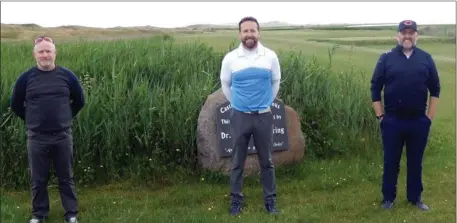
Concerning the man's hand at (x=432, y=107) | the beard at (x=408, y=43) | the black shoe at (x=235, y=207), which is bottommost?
the black shoe at (x=235, y=207)

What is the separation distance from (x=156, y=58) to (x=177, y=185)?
2.92 m

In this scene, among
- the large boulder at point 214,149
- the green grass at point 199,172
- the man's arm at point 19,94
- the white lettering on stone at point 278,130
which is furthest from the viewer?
the white lettering on stone at point 278,130

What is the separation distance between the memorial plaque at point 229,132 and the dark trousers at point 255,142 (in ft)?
4.08

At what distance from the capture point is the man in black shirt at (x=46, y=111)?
4.77 metres

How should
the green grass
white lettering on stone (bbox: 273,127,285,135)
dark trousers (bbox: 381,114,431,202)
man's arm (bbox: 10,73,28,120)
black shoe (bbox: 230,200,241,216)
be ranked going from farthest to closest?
1. white lettering on stone (bbox: 273,127,285,135)
2. the green grass
3. black shoe (bbox: 230,200,241,216)
4. dark trousers (bbox: 381,114,431,202)
5. man's arm (bbox: 10,73,28,120)

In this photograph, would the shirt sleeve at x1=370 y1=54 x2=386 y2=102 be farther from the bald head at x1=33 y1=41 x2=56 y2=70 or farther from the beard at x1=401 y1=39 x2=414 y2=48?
the bald head at x1=33 y1=41 x2=56 y2=70

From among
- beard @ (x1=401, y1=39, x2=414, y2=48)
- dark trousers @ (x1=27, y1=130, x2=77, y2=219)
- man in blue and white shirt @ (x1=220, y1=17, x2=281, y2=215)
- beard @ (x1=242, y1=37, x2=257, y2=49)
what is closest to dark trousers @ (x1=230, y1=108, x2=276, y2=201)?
man in blue and white shirt @ (x1=220, y1=17, x2=281, y2=215)

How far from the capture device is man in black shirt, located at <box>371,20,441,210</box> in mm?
5082

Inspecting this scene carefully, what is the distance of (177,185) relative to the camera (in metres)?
6.38

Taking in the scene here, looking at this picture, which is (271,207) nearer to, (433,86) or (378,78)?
(378,78)

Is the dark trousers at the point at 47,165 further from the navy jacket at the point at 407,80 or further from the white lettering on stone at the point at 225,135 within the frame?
the navy jacket at the point at 407,80

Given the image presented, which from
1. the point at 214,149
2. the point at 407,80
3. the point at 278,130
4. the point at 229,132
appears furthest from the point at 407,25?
the point at 214,149

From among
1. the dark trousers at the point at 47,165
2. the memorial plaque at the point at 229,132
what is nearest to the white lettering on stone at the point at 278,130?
the memorial plaque at the point at 229,132

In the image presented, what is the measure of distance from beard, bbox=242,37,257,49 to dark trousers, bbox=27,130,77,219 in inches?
70.6
